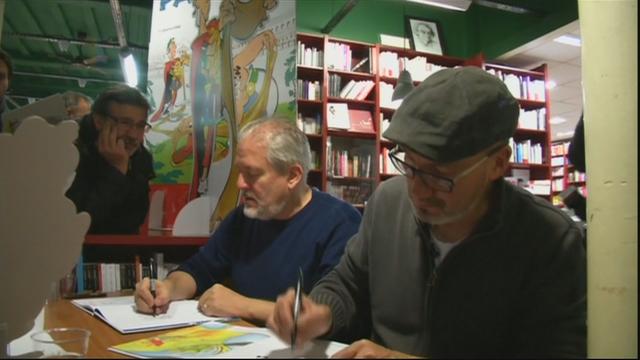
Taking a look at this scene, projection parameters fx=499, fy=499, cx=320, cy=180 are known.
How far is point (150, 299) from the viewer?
1.38m

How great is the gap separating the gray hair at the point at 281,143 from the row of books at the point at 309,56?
340 centimetres

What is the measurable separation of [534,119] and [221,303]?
5.47 m

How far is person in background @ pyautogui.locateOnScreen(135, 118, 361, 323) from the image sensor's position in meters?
1.69

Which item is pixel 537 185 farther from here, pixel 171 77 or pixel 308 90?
→ pixel 171 77

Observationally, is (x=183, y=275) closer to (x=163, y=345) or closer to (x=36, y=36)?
(x=163, y=345)

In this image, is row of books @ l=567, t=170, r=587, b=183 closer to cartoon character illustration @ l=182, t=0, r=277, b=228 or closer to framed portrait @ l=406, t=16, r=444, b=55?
cartoon character illustration @ l=182, t=0, r=277, b=228

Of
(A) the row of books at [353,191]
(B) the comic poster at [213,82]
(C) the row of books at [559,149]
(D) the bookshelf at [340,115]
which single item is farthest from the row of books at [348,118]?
(C) the row of books at [559,149]

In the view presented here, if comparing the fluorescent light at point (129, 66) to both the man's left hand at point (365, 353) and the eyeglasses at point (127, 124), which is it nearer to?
the eyeglasses at point (127, 124)

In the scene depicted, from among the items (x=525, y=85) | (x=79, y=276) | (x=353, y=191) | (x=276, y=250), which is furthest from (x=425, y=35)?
(x=79, y=276)

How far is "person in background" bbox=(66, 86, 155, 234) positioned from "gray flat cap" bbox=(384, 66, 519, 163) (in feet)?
6.10

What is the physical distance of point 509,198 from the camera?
112cm

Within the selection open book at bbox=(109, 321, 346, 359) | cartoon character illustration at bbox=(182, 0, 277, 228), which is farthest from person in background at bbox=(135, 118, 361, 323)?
cartoon character illustration at bbox=(182, 0, 277, 228)

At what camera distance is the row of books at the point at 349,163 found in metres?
5.25

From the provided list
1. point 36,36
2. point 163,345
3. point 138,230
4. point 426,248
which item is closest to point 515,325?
point 426,248
